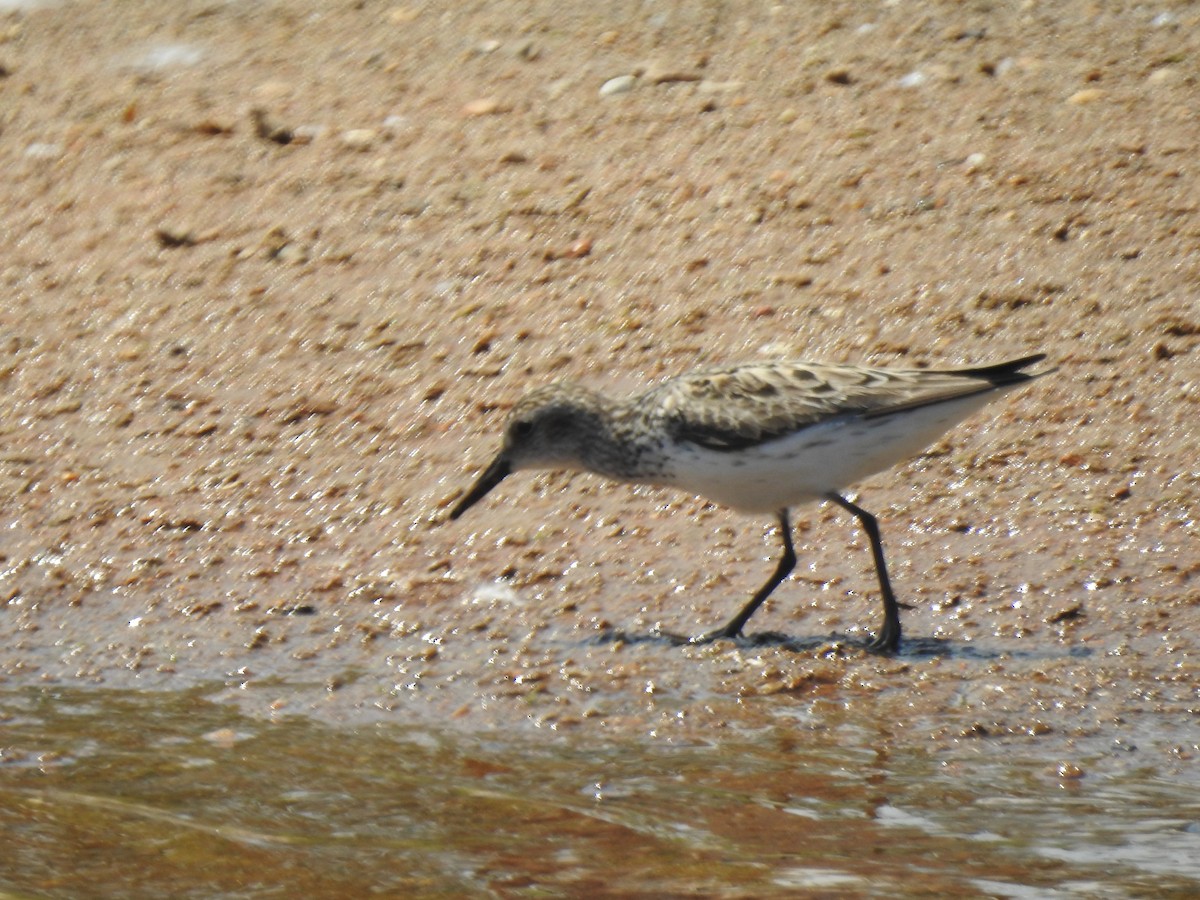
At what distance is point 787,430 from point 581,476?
5.47 ft

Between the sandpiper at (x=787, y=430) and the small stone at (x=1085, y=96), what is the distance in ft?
11.8

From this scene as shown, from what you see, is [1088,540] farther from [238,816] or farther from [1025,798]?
[238,816]

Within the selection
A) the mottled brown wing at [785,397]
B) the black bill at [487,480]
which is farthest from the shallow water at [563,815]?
the black bill at [487,480]

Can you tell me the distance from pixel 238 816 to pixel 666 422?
2.21 metres

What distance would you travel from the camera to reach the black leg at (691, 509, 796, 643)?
6.69 m

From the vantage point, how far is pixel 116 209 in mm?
10164

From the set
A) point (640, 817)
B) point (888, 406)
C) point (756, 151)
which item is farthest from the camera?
point (756, 151)

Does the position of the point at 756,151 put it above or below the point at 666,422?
above

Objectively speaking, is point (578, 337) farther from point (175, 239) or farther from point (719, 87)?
point (175, 239)

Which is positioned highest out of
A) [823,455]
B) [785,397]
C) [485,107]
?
[485,107]

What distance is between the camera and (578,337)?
28.4ft

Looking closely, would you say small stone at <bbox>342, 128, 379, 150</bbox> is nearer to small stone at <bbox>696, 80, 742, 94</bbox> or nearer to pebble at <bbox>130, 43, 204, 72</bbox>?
pebble at <bbox>130, 43, 204, 72</bbox>

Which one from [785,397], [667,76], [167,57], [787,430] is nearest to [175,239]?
[167,57]

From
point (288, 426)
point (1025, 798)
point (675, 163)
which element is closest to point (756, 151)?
point (675, 163)
